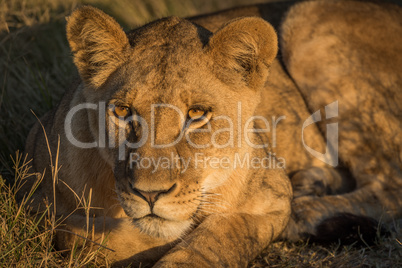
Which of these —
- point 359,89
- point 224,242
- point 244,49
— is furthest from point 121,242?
point 359,89

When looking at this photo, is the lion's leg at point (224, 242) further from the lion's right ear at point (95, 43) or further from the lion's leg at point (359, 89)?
the lion's right ear at point (95, 43)

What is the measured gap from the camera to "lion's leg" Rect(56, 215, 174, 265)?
295 cm

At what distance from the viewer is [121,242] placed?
2969mm

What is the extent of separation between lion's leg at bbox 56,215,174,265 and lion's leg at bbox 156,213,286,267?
17 centimetres

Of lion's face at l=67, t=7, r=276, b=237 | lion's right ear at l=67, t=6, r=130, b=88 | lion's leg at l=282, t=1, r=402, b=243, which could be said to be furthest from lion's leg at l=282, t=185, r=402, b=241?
lion's right ear at l=67, t=6, r=130, b=88

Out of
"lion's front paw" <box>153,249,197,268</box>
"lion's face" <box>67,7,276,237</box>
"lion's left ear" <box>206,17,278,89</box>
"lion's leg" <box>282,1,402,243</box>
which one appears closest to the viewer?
"lion's face" <box>67,7,276,237</box>

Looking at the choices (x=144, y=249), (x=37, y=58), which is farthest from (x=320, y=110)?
(x=37, y=58)

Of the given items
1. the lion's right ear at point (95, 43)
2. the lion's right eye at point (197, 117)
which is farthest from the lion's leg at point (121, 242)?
the lion's right ear at point (95, 43)

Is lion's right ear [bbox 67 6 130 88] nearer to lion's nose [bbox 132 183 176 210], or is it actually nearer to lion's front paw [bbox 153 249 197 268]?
lion's nose [bbox 132 183 176 210]

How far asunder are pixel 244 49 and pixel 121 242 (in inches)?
46.7

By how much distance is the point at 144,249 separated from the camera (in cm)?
297

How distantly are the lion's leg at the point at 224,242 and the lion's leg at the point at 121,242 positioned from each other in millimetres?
169

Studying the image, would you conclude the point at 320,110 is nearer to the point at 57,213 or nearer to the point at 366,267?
the point at 366,267

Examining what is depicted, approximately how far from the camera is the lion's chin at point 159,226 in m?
2.63
